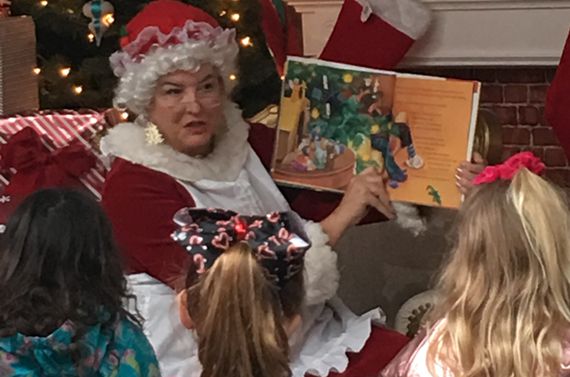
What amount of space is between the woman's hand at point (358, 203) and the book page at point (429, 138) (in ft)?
0.11

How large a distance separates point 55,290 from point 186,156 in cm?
75

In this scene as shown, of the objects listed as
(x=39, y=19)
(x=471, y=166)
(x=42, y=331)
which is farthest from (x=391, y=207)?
(x=39, y=19)

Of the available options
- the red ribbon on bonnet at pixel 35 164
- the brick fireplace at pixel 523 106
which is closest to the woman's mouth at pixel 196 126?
the red ribbon on bonnet at pixel 35 164

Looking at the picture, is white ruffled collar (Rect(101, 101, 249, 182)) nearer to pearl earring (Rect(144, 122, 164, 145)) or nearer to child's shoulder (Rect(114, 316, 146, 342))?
pearl earring (Rect(144, 122, 164, 145))

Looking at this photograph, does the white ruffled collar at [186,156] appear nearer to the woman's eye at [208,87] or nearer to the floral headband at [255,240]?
the woman's eye at [208,87]

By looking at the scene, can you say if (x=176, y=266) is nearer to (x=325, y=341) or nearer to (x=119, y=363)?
(x=325, y=341)

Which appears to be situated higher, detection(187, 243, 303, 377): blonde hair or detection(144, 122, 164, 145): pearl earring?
detection(144, 122, 164, 145): pearl earring

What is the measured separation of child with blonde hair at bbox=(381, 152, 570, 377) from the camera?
160cm

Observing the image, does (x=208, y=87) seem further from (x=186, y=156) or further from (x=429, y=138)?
(x=429, y=138)

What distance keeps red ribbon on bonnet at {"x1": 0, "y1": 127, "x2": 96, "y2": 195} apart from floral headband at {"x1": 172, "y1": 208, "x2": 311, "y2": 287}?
3.14ft

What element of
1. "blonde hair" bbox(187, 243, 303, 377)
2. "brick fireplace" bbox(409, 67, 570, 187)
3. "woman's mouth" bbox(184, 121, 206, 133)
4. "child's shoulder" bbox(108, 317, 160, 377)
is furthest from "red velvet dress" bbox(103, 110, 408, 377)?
"brick fireplace" bbox(409, 67, 570, 187)

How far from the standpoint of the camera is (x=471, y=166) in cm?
226

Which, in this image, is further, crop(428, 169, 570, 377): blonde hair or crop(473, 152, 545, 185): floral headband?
crop(473, 152, 545, 185): floral headband

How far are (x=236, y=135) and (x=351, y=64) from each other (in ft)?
1.21
